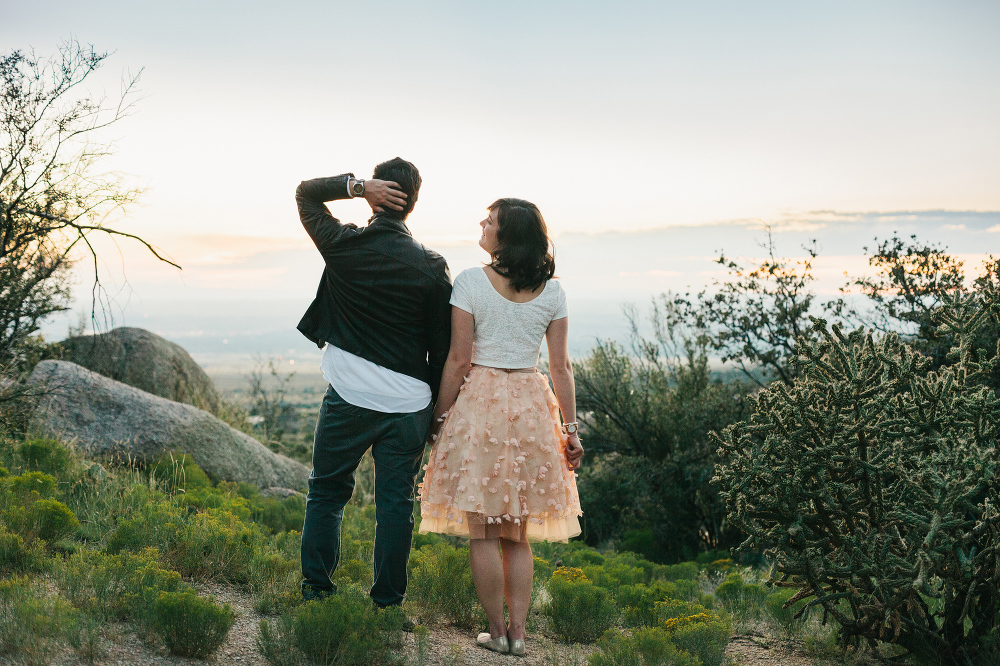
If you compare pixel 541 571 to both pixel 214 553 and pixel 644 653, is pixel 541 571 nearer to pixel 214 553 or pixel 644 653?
pixel 644 653

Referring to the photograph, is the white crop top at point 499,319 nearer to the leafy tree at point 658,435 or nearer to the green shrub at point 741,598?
the green shrub at point 741,598

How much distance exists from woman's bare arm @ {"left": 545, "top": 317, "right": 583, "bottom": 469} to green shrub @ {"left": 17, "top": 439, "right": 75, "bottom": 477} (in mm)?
4045

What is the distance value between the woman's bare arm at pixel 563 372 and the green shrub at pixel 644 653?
0.82 m

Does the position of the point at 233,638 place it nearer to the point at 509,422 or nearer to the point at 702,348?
the point at 509,422

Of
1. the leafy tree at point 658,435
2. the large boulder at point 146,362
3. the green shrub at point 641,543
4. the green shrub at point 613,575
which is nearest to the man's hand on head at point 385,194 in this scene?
the green shrub at point 613,575

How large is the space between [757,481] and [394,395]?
1887 millimetres

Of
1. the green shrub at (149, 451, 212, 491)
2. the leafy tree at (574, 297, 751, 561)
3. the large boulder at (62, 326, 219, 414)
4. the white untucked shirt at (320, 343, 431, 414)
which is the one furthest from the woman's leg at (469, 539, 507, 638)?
the large boulder at (62, 326, 219, 414)

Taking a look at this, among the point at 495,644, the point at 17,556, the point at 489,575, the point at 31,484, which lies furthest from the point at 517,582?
the point at 31,484

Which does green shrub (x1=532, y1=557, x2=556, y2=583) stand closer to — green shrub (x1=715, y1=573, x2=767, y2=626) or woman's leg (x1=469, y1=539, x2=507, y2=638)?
green shrub (x1=715, y1=573, x2=767, y2=626)

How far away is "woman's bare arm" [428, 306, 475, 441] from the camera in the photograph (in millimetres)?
3438

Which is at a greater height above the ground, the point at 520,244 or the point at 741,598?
the point at 520,244

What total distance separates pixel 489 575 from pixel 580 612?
2.67 feet

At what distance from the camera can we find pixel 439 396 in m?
3.56

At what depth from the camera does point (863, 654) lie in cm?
375
